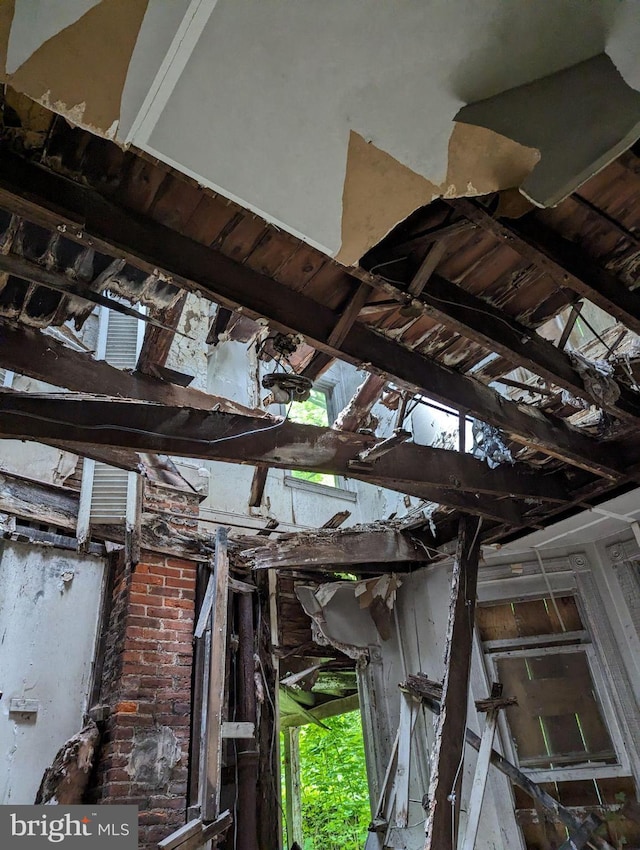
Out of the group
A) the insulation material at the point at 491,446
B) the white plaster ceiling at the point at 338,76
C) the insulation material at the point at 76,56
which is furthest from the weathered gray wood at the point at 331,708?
the insulation material at the point at 76,56

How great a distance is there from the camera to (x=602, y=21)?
1271mm

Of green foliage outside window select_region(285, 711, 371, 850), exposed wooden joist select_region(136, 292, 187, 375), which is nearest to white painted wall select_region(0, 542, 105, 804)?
exposed wooden joist select_region(136, 292, 187, 375)

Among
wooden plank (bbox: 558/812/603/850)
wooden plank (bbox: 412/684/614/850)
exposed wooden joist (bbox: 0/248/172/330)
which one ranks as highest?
exposed wooden joist (bbox: 0/248/172/330)

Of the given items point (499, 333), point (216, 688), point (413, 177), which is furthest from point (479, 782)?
point (413, 177)

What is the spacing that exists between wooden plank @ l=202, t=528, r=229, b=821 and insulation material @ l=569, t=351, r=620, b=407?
109 inches

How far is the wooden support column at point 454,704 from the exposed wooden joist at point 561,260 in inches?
85.9

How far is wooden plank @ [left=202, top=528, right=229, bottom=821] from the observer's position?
3.48m

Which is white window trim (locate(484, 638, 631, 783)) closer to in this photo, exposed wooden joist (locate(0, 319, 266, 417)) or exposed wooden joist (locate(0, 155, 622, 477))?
exposed wooden joist (locate(0, 155, 622, 477))

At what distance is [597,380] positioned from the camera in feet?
8.56

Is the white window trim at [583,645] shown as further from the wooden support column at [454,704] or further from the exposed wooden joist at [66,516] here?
the exposed wooden joist at [66,516]

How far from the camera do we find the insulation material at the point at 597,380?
260 cm

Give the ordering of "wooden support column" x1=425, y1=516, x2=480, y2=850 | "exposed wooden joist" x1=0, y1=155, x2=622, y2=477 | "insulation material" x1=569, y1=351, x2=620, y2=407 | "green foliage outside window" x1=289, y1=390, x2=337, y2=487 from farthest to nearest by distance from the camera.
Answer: "green foliage outside window" x1=289, y1=390, x2=337, y2=487 → "wooden support column" x1=425, y1=516, x2=480, y2=850 → "insulation material" x1=569, y1=351, x2=620, y2=407 → "exposed wooden joist" x1=0, y1=155, x2=622, y2=477

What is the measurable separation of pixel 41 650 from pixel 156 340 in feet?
8.37

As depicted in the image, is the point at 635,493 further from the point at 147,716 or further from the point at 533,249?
the point at 147,716
